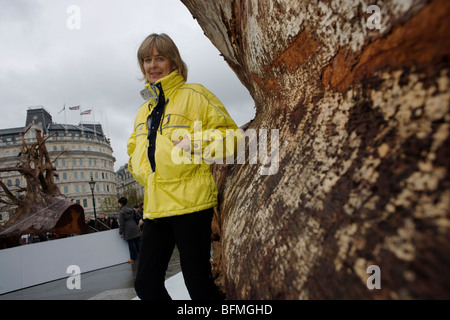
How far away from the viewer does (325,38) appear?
1055mm

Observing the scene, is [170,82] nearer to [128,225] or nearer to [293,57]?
[293,57]

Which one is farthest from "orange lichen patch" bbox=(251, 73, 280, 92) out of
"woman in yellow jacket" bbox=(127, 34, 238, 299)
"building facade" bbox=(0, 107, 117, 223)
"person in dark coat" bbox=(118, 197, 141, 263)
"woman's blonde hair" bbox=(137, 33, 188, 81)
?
"building facade" bbox=(0, 107, 117, 223)

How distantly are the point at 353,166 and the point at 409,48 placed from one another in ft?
1.13

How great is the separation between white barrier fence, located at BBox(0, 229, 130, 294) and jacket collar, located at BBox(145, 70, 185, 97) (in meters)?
6.39

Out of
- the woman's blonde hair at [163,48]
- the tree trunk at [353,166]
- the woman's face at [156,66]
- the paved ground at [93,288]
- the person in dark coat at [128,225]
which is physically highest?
the woman's blonde hair at [163,48]

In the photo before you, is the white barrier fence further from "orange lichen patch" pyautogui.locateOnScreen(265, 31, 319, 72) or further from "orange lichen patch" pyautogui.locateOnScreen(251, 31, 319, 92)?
"orange lichen patch" pyautogui.locateOnScreen(265, 31, 319, 72)

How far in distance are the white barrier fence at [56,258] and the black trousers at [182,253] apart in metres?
6.06

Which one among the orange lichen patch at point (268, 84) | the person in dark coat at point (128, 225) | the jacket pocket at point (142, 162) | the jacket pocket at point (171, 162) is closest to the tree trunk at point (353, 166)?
the orange lichen patch at point (268, 84)

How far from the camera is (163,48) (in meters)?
1.81

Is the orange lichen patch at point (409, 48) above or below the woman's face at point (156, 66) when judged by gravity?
below

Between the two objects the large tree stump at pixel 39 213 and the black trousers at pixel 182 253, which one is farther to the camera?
the large tree stump at pixel 39 213

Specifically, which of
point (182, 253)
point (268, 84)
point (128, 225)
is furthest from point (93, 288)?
point (268, 84)

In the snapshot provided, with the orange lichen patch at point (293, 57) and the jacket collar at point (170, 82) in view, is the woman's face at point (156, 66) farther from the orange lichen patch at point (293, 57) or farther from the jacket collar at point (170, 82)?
the orange lichen patch at point (293, 57)

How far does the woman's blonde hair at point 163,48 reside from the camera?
181cm
